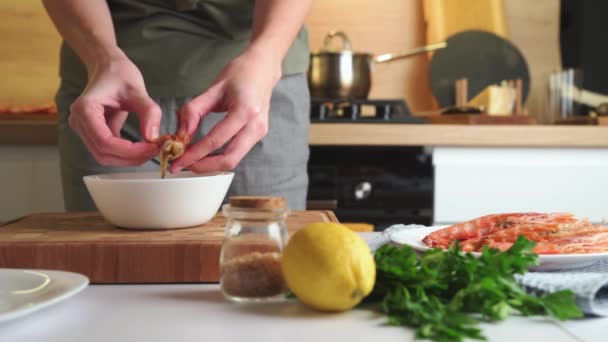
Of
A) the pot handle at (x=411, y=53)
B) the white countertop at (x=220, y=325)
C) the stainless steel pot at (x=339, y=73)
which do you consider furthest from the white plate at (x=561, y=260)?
the pot handle at (x=411, y=53)

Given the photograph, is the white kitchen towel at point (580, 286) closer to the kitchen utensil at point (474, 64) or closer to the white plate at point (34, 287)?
the white plate at point (34, 287)

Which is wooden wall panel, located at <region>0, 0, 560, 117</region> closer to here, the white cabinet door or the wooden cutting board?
the white cabinet door

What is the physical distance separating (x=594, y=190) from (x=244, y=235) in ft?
4.78

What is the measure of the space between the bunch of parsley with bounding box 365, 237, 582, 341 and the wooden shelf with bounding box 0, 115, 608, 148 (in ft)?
3.92

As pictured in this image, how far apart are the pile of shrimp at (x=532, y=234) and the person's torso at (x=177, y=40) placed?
1.91 feet

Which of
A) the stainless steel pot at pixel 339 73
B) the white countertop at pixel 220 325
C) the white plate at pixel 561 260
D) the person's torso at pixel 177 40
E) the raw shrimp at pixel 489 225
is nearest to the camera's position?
the white countertop at pixel 220 325

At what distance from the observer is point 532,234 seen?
75cm

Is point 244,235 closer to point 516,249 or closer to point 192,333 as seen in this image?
point 192,333

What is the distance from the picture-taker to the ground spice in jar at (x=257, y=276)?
1.92 ft

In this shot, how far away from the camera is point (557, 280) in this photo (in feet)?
1.96

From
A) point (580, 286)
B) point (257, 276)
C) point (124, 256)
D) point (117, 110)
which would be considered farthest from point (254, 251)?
point (117, 110)

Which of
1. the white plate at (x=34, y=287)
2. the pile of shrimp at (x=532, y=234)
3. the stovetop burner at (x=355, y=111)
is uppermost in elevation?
the stovetop burner at (x=355, y=111)

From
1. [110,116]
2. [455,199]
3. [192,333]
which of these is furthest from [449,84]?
[192,333]

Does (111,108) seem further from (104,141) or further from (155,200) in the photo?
(155,200)
